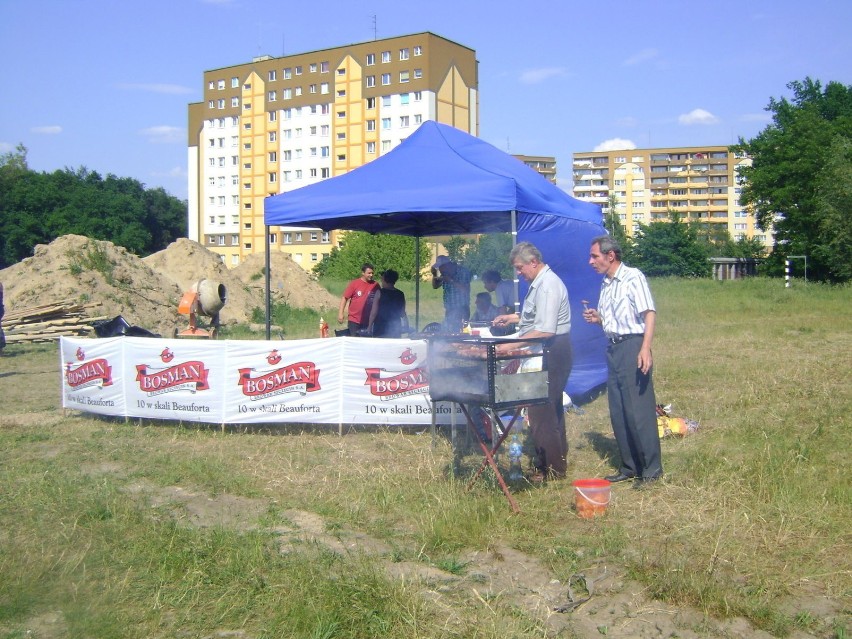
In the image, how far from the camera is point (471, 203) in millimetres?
8656

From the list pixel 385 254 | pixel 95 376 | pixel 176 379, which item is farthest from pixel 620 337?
pixel 385 254

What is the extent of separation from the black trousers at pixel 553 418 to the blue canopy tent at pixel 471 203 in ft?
7.40

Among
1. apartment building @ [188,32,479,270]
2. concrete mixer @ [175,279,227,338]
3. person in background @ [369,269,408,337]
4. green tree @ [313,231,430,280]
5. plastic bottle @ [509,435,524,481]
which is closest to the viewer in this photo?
plastic bottle @ [509,435,524,481]

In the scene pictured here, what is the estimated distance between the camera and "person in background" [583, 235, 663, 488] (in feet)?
21.2

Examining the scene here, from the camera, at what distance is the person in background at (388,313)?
1093 cm

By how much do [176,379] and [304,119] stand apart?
2808 inches

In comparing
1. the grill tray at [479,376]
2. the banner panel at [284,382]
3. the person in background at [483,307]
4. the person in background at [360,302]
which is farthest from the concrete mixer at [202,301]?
the grill tray at [479,376]

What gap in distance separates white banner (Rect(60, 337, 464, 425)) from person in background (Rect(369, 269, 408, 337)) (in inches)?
87.6

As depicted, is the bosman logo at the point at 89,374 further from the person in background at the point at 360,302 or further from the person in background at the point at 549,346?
the person in background at the point at 549,346

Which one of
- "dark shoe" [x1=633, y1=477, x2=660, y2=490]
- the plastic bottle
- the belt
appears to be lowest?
"dark shoe" [x1=633, y1=477, x2=660, y2=490]

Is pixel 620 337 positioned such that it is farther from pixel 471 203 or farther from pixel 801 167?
pixel 801 167

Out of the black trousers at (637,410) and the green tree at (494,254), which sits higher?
the green tree at (494,254)

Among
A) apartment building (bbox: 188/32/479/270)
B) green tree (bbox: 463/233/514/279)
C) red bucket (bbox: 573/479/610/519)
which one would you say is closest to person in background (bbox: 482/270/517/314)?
red bucket (bbox: 573/479/610/519)

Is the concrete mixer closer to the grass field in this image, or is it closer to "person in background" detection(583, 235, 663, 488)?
the grass field
